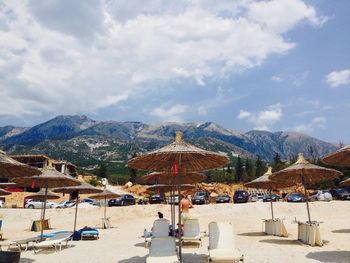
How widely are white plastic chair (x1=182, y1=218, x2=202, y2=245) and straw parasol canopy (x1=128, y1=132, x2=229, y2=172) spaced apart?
2.57 metres

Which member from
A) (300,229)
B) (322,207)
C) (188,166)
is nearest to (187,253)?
(188,166)

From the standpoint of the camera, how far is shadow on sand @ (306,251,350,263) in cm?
823

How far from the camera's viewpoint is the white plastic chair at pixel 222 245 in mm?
7176

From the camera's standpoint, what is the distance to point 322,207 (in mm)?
27484

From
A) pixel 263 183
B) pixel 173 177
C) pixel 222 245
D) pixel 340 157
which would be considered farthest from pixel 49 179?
pixel 340 157

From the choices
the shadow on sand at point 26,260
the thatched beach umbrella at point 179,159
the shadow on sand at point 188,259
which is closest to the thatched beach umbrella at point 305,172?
the thatched beach umbrella at point 179,159

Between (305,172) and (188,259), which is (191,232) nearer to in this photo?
(188,259)

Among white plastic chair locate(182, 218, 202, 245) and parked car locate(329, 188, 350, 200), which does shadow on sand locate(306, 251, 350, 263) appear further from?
parked car locate(329, 188, 350, 200)

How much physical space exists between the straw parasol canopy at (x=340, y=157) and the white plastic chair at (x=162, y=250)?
4.71 metres

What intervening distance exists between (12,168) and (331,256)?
8.67 m

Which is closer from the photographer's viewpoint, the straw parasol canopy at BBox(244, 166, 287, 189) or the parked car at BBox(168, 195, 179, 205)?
the parked car at BBox(168, 195, 179, 205)

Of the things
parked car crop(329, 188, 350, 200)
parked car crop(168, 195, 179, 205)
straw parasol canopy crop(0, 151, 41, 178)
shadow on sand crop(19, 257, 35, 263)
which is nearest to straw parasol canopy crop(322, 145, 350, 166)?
parked car crop(168, 195, 179, 205)

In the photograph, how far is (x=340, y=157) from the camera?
8984mm

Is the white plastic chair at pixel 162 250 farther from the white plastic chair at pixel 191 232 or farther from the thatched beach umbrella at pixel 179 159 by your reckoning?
the white plastic chair at pixel 191 232
